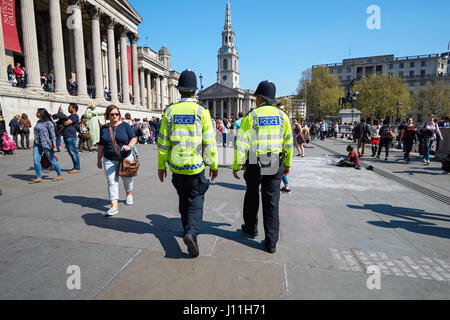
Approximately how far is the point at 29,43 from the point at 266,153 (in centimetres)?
1863

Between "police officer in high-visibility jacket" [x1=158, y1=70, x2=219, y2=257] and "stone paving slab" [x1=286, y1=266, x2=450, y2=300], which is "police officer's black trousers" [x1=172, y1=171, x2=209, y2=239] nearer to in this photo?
"police officer in high-visibility jacket" [x1=158, y1=70, x2=219, y2=257]

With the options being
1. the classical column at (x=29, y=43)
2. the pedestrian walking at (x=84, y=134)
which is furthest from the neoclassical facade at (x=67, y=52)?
the pedestrian walking at (x=84, y=134)

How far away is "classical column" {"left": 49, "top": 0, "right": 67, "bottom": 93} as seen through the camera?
16.8 meters

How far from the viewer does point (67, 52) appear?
2381 cm

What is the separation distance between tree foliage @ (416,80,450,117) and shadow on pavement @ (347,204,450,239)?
66.5m

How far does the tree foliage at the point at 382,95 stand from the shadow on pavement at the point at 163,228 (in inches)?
2148

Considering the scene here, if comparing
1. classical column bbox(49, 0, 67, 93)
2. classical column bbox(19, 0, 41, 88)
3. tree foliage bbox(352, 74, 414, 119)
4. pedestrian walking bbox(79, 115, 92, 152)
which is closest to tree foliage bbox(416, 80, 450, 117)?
tree foliage bbox(352, 74, 414, 119)

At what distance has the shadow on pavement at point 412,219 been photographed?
3719 millimetres

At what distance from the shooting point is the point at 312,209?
14.9ft

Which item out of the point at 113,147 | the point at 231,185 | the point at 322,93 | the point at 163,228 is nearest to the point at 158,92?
the point at 322,93

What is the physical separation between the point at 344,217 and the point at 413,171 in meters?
6.07

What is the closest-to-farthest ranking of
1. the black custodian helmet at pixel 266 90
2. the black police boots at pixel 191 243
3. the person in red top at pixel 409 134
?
the black police boots at pixel 191 243, the black custodian helmet at pixel 266 90, the person in red top at pixel 409 134

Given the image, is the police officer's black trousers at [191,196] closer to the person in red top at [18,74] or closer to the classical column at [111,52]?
the person in red top at [18,74]
